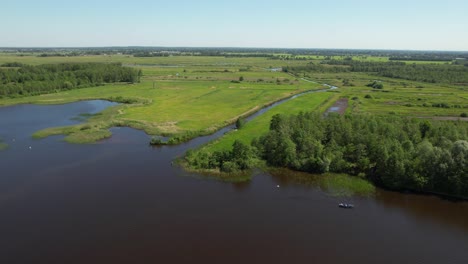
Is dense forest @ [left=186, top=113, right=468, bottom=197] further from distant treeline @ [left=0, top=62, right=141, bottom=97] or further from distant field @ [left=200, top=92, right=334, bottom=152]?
distant treeline @ [left=0, top=62, right=141, bottom=97]

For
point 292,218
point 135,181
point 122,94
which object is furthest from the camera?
point 122,94

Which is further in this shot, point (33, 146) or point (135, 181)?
point (33, 146)

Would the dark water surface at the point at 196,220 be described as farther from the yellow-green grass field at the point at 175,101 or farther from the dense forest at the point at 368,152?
the yellow-green grass field at the point at 175,101

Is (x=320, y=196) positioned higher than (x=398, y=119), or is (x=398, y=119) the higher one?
(x=398, y=119)

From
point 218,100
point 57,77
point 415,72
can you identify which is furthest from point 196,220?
point 415,72

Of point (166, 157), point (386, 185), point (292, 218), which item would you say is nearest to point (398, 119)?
point (386, 185)

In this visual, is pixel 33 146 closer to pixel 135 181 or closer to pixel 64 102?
pixel 135 181

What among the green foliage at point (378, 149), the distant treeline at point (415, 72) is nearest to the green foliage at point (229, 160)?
the green foliage at point (378, 149)
